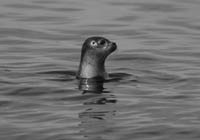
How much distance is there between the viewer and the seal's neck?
70.9 feet

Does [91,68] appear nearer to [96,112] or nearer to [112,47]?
[112,47]

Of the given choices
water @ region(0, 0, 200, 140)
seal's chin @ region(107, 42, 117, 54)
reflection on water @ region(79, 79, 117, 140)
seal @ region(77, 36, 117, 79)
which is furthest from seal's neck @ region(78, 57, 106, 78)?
reflection on water @ region(79, 79, 117, 140)

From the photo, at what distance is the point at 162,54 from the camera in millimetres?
24359

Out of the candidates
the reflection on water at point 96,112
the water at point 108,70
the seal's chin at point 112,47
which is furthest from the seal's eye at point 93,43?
the reflection on water at point 96,112

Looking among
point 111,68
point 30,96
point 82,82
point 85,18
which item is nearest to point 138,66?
point 111,68

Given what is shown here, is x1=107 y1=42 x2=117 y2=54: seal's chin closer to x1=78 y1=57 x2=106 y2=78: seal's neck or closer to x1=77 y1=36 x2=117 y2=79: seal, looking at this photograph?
x1=77 y1=36 x2=117 y2=79: seal

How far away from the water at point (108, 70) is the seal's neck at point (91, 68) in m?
0.29

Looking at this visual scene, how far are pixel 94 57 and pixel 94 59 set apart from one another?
0.04 m

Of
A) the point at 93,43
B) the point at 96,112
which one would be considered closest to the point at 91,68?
the point at 93,43

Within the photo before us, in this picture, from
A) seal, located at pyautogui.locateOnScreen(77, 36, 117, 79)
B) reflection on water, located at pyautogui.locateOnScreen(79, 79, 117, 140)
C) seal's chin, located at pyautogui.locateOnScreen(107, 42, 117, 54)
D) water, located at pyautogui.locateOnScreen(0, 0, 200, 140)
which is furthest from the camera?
seal, located at pyautogui.locateOnScreen(77, 36, 117, 79)

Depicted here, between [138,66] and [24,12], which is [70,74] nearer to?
[138,66]

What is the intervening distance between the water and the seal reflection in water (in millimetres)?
319

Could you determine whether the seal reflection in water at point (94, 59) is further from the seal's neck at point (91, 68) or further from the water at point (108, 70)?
the water at point (108, 70)

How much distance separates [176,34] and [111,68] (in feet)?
14.9
